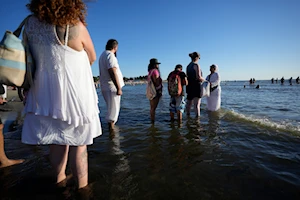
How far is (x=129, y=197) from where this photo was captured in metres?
1.73

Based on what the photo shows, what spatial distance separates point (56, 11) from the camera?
52.0 inches

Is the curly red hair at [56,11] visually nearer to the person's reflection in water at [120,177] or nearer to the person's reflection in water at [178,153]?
the person's reflection in water at [120,177]

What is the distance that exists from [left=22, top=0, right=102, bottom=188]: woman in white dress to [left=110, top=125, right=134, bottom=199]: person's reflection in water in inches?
27.8

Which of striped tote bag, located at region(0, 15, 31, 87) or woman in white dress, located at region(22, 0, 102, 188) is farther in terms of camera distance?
woman in white dress, located at region(22, 0, 102, 188)

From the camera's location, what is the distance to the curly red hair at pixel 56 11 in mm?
1323

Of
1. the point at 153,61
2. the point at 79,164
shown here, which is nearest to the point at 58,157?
the point at 79,164

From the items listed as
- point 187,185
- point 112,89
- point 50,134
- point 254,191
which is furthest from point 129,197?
point 112,89

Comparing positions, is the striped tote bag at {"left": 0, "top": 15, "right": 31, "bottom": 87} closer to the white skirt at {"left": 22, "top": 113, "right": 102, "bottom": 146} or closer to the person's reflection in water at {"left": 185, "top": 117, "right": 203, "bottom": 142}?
the white skirt at {"left": 22, "top": 113, "right": 102, "bottom": 146}

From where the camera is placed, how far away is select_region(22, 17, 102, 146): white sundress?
1396mm

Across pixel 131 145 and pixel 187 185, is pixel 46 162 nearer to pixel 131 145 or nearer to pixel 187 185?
pixel 131 145

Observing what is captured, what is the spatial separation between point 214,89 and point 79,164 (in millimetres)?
6413

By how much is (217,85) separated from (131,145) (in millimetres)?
5031

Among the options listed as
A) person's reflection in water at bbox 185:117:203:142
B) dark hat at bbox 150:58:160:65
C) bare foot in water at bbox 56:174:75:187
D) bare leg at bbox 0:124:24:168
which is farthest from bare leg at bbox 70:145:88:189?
dark hat at bbox 150:58:160:65

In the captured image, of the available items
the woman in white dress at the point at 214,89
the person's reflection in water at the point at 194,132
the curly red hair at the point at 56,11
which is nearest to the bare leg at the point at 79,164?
the curly red hair at the point at 56,11
